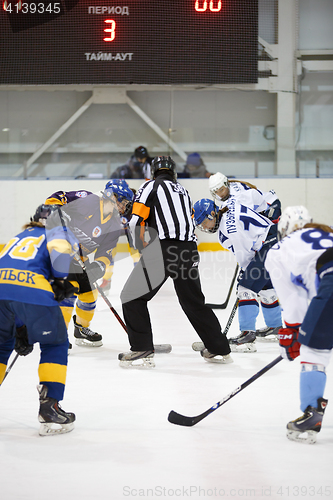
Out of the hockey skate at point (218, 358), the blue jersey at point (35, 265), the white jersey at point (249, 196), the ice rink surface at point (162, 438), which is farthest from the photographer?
the white jersey at point (249, 196)

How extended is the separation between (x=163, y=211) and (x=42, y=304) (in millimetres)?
1187

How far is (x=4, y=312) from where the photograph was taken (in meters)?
2.06

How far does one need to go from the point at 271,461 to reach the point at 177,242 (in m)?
1.44

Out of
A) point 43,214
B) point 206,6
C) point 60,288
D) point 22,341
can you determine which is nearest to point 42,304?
point 60,288

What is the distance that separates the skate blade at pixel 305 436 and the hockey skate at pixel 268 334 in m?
1.67

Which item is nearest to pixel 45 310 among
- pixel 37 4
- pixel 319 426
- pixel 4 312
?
pixel 4 312

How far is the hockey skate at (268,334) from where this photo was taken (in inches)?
146

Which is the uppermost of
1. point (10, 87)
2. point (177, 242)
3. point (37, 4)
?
point (37, 4)

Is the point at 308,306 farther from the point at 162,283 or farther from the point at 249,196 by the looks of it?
the point at 249,196

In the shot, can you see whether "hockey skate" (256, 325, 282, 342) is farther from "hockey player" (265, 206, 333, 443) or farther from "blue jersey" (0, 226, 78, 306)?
"blue jersey" (0, 226, 78, 306)

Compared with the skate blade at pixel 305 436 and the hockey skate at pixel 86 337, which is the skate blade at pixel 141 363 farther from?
the skate blade at pixel 305 436

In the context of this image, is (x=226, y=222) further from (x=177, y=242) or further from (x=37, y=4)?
(x=37, y=4)

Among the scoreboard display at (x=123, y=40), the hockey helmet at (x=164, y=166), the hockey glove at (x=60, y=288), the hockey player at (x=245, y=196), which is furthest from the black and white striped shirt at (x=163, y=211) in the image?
the scoreboard display at (x=123, y=40)

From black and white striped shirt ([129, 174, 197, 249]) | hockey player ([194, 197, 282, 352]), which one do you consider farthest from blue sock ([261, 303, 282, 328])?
black and white striped shirt ([129, 174, 197, 249])
